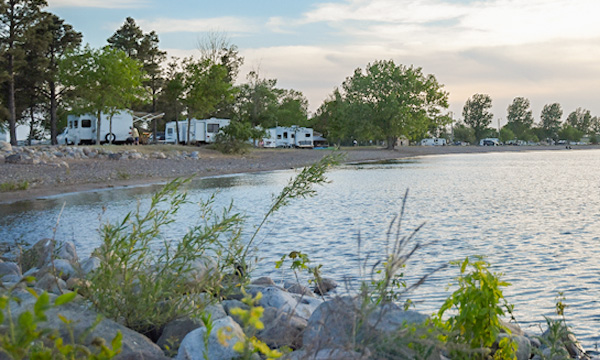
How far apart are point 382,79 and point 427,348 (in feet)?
253

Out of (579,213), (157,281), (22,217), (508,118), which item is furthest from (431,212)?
(508,118)

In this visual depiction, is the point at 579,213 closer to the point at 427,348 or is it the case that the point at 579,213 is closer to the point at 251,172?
the point at 427,348

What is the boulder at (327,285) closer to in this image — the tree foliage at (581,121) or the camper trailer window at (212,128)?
the camper trailer window at (212,128)

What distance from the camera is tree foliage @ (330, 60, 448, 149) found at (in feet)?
249

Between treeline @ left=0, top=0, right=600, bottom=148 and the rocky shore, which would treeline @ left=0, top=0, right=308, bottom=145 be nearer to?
treeline @ left=0, top=0, right=600, bottom=148

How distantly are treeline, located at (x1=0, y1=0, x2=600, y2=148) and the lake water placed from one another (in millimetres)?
24939

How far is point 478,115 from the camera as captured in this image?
151 metres

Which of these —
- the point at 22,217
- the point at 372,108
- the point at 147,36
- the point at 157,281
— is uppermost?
the point at 147,36

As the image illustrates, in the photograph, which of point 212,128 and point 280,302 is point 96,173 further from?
point 212,128

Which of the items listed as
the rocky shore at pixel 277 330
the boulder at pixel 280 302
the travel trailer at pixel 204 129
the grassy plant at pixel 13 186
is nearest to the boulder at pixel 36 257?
the rocky shore at pixel 277 330

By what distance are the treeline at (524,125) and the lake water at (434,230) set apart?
132 metres

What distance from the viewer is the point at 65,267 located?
6746 millimetres

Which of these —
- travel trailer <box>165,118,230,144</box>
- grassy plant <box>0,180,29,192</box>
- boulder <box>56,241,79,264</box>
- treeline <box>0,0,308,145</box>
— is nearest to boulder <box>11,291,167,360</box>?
boulder <box>56,241,79,264</box>

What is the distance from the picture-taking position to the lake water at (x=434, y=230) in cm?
736
